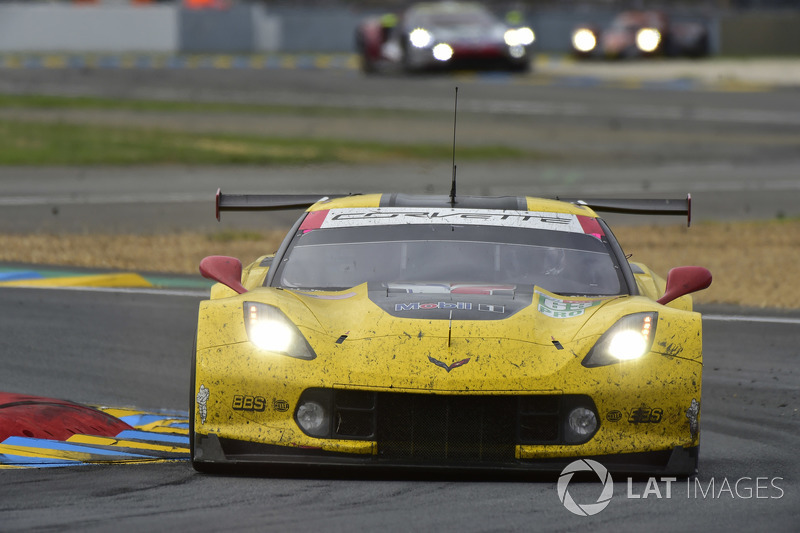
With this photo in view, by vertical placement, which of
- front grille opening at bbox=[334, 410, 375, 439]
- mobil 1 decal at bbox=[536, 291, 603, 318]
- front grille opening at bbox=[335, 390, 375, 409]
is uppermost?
mobil 1 decal at bbox=[536, 291, 603, 318]

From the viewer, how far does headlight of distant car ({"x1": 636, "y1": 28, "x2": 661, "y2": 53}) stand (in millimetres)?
39844

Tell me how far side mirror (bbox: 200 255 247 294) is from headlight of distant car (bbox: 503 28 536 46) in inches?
1008

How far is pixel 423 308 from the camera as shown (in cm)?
569

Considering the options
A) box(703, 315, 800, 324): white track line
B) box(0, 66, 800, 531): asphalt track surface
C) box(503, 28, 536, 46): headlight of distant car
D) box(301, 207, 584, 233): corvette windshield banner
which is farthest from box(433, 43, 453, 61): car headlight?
box(301, 207, 584, 233): corvette windshield banner

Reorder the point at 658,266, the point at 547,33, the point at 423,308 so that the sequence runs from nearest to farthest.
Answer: the point at 423,308 < the point at 658,266 < the point at 547,33

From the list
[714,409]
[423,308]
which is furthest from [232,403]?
[714,409]

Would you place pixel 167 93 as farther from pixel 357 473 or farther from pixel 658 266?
pixel 357 473

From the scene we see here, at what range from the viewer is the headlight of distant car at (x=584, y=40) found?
40.4 metres

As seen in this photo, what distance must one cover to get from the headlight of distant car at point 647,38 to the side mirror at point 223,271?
3464 cm

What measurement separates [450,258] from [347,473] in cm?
129

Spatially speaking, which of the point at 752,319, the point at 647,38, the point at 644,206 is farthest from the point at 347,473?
the point at 647,38

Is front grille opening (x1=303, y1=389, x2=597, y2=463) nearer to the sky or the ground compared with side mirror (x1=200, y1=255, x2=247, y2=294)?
nearer to the ground

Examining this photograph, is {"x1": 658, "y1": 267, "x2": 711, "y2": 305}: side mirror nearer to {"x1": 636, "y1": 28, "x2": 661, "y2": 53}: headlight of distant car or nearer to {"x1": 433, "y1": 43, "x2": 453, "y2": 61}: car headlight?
{"x1": 433, "y1": 43, "x2": 453, "y2": 61}: car headlight

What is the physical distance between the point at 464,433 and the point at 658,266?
749cm
